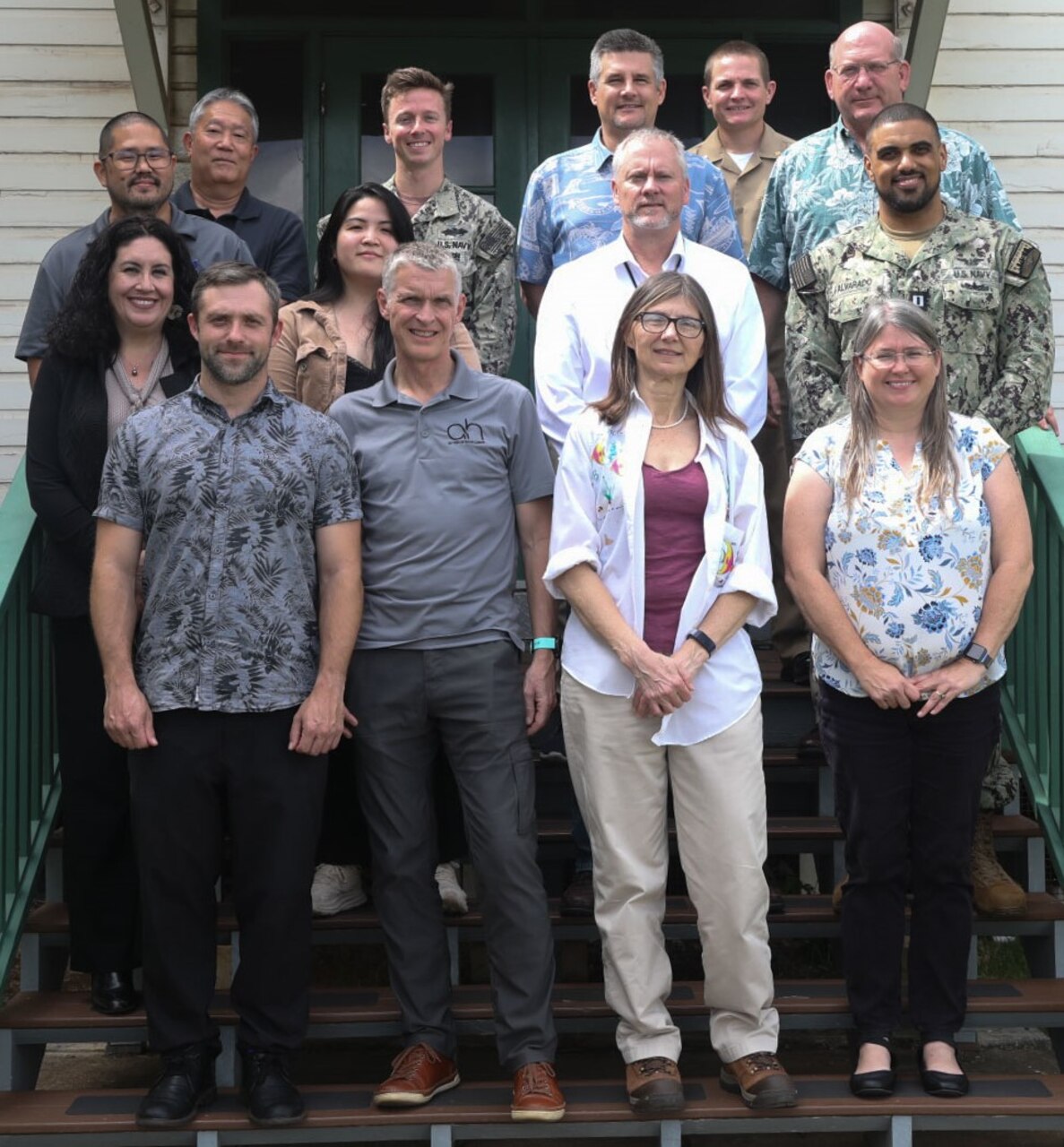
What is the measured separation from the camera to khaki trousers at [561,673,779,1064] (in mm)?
3699

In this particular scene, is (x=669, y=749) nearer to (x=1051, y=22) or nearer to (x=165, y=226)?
(x=165, y=226)

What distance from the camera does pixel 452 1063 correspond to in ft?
12.7

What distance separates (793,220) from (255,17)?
9.21 ft

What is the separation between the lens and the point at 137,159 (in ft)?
15.2

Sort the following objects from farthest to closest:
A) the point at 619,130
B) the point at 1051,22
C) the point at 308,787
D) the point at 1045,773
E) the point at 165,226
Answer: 1. the point at 1051,22
2. the point at 619,130
3. the point at 1045,773
4. the point at 165,226
5. the point at 308,787

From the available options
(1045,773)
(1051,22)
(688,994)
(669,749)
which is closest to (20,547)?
(669,749)

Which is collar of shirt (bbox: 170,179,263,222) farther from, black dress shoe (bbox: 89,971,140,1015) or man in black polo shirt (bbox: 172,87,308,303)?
black dress shoe (bbox: 89,971,140,1015)

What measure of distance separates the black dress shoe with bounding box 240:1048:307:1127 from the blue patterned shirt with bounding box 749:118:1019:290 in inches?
104

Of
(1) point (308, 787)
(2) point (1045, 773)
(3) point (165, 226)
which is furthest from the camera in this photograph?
(2) point (1045, 773)

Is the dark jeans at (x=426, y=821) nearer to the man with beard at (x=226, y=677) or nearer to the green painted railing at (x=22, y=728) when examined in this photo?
the man with beard at (x=226, y=677)

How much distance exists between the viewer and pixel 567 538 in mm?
3770

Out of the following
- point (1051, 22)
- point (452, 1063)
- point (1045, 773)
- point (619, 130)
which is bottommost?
point (452, 1063)

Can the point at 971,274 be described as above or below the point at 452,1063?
above

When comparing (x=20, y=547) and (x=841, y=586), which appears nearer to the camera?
(x=841, y=586)
